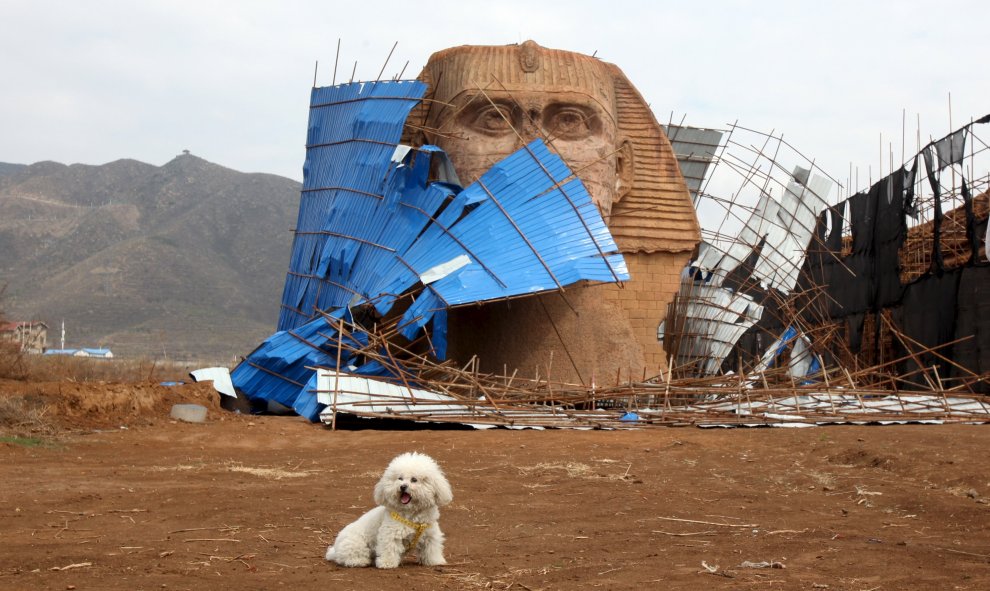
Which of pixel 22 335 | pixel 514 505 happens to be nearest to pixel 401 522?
pixel 514 505

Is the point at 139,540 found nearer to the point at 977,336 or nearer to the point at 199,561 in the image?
the point at 199,561

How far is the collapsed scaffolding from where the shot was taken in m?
14.1

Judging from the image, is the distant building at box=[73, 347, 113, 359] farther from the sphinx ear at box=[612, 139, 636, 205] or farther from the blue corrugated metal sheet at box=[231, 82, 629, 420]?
the sphinx ear at box=[612, 139, 636, 205]

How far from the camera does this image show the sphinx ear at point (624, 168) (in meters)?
17.8

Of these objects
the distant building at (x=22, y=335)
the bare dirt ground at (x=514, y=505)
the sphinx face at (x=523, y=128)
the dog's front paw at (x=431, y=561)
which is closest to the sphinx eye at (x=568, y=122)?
the sphinx face at (x=523, y=128)

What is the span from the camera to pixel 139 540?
6695 mm

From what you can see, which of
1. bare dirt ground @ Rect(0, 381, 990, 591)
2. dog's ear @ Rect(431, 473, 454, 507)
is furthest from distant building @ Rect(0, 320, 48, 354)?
dog's ear @ Rect(431, 473, 454, 507)

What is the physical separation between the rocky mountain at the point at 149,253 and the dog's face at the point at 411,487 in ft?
134

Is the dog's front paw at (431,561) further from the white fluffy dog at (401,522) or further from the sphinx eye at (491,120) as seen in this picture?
the sphinx eye at (491,120)

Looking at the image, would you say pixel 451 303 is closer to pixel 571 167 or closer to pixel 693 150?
pixel 571 167

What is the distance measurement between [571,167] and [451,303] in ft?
11.2

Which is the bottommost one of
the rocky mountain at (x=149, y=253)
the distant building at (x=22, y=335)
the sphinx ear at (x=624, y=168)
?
the distant building at (x=22, y=335)

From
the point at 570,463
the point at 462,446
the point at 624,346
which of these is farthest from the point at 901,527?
the point at 624,346

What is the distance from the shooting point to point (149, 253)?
71562 mm
